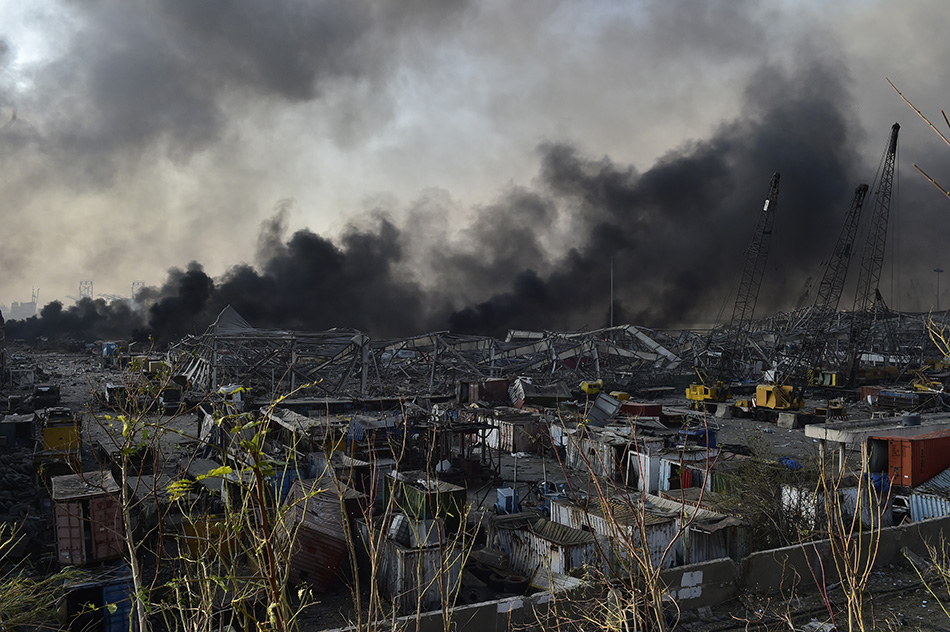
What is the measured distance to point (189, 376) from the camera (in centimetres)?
3578

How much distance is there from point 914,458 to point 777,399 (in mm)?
17890

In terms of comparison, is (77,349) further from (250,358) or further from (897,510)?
(897,510)

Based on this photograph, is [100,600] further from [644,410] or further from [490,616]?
[644,410]

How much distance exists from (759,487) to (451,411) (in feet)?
48.8

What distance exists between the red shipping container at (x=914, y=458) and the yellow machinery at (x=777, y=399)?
56.1 feet

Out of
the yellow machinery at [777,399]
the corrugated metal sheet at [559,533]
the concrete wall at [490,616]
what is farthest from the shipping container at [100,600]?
the yellow machinery at [777,399]

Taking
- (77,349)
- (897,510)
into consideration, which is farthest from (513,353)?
(77,349)

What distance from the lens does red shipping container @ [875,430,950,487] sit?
1552 cm

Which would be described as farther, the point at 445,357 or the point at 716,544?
the point at 445,357

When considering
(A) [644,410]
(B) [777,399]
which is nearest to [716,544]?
(A) [644,410]

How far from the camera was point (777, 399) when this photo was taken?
32750 mm

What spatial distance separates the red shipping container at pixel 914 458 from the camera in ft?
50.9

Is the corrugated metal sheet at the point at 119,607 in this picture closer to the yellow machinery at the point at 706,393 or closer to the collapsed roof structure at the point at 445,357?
the collapsed roof structure at the point at 445,357

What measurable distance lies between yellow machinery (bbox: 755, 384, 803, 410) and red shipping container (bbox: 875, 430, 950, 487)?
56.1ft
